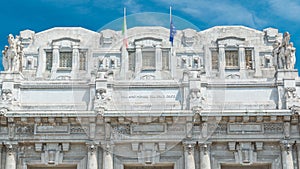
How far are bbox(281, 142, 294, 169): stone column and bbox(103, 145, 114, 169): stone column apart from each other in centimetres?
929

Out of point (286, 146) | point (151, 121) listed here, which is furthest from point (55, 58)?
point (286, 146)

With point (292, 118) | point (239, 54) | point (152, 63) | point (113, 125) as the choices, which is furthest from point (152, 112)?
point (239, 54)

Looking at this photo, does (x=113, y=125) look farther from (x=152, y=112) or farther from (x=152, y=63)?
(x=152, y=63)

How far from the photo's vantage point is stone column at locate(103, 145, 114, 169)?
33281 millimetres

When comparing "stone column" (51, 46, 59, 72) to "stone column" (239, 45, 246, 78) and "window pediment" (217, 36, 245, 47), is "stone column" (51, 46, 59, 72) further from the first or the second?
"stone column" (239, 45, 246, 78)

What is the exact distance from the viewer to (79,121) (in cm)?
3375

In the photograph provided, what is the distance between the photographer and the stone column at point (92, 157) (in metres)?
33.2

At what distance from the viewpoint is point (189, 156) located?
109 ft

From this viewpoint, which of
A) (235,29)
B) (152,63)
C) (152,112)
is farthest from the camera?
(235,29)

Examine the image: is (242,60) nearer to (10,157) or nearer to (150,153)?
(150,153)

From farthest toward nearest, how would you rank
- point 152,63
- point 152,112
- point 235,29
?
point 235,29 < point 152,63 < point 152,112

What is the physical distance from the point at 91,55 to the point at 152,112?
12807 mm

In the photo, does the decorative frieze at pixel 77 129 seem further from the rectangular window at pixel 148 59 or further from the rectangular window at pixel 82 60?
the rectangular window at pixel 82 60

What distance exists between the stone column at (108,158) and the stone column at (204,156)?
486 cm
